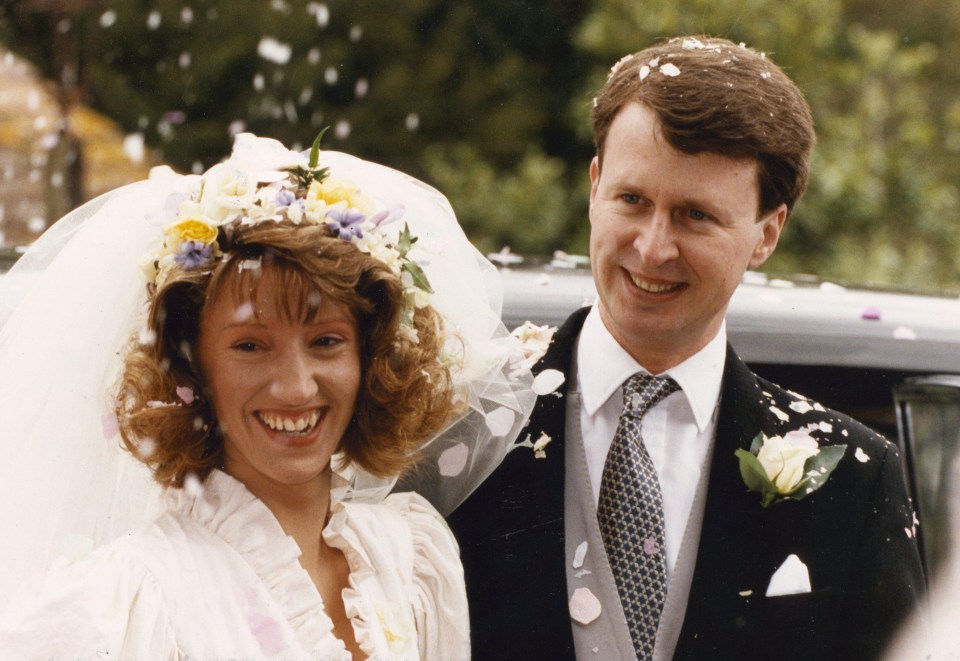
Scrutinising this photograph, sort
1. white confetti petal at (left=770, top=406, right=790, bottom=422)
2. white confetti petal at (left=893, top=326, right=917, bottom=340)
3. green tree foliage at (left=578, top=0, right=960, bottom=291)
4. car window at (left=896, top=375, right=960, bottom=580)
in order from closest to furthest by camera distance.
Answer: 1. white confetti petal at (left=770, top=406, right=790, bottom=422)
2. car window at (left=896, top=375, right=960, bottom=580)
3. white confetti petal at (left=893, top=326, right=917, bottom=340)
4. green tree foliage at (left=578, top=0, right=960, bottom=291)

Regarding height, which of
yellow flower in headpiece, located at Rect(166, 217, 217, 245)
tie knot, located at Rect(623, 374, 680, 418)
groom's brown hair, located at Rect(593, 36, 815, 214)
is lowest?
tie knot, located at Rect(623, 374, 680, 418)

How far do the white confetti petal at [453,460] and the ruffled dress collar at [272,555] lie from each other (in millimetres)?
430

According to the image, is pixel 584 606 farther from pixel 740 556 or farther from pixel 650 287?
pixel 650 287

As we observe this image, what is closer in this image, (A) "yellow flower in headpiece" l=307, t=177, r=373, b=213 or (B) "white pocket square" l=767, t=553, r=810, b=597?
(A) "yellow flower in headpiece" l=307, t=177, r=373, b=213

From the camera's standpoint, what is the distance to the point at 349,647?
7.20 ft

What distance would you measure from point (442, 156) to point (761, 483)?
7.29 m

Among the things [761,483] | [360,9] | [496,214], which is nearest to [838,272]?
[496,214]

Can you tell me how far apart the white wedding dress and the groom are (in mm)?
158

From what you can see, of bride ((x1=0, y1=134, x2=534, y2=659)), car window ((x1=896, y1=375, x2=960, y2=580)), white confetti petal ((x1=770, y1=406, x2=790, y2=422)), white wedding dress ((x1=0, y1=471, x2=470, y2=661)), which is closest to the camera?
white wedding dress ((x1=0, y1=471, x2=470, y2=661))

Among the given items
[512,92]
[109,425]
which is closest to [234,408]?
[109,425]

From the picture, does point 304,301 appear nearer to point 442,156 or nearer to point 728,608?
point 728,608

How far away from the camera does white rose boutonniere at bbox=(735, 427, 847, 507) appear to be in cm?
255

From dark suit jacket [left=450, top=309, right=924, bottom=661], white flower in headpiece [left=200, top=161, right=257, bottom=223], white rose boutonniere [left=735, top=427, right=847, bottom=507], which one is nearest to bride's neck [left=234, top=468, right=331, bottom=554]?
dark suit jacket [left=450, top=309, right=924, bottom=661]

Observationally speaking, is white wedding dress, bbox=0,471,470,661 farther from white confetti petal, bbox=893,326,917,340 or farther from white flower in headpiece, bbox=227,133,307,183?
white confetti petal, bbox=893,326,917,340
